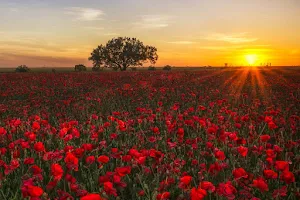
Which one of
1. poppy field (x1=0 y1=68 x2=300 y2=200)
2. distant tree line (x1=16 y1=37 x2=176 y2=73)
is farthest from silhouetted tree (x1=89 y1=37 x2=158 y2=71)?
poppy field (x1=0 y1=68 x2=300 y2=200)

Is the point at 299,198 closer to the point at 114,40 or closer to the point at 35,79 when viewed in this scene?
the point at 35,79

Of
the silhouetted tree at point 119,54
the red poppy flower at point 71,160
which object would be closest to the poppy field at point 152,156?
the red poppy flower at point 71,160

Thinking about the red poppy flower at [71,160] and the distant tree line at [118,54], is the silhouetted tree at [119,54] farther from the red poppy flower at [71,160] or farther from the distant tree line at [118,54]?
the red poppy flower at [71,160]

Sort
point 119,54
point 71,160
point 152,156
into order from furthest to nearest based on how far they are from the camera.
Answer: point 119,54
point 152,156
point 71,160

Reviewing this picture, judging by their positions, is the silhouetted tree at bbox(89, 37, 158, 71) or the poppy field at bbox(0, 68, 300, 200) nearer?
the poppy field at bbox(0, 68, 300, 200)

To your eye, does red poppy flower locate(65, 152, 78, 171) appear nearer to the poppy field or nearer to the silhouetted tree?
the poppy field

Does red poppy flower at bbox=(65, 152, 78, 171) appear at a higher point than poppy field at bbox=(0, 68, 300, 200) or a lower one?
higher

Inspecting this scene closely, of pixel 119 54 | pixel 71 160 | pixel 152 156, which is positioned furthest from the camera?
pixel 119 54

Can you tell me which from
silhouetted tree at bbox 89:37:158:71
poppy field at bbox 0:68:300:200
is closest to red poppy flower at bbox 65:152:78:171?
poppy field at bbox 0:68:300:200

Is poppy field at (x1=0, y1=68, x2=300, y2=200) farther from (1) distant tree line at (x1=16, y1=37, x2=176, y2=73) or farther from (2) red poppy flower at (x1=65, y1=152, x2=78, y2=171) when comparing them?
(1) distant tree line at (x1=16, y1=37, x2=176, y2=73)

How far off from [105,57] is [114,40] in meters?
3.82

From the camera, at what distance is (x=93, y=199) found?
215cm

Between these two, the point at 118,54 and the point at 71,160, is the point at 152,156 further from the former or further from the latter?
the point at 118,54

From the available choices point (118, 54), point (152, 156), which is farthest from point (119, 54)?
point (152, 156)
